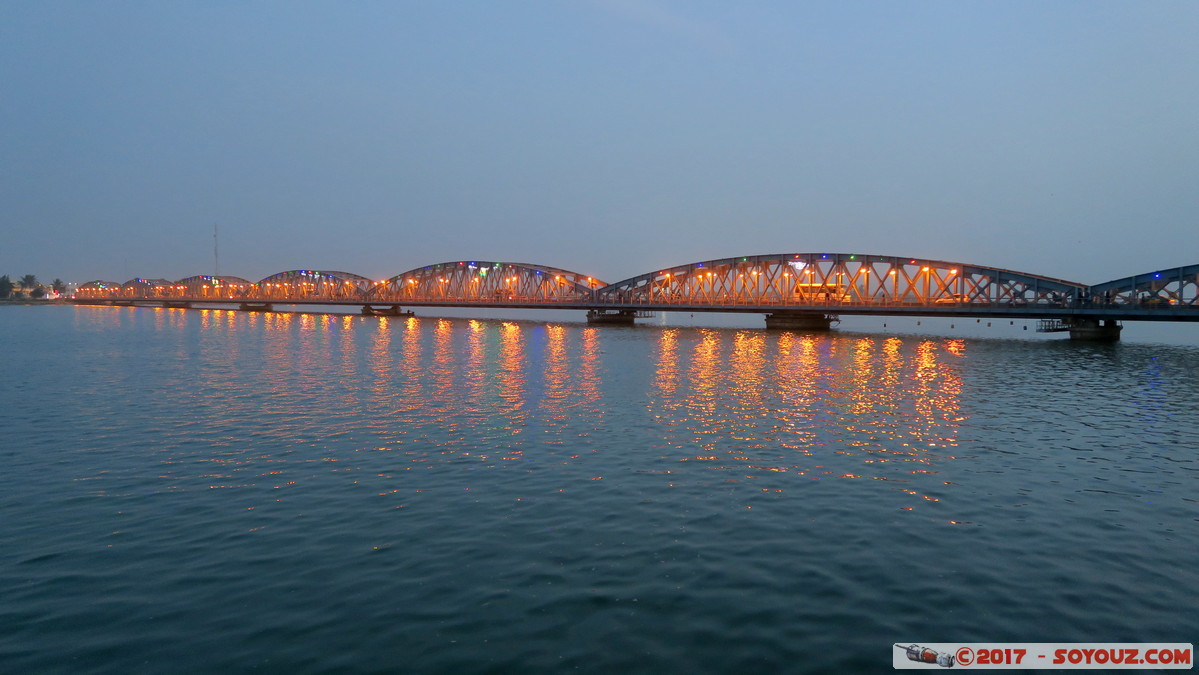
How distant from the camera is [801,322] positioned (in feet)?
456

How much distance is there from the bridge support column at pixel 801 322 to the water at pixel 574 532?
102 m

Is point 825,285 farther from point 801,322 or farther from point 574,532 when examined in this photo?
point 574,532

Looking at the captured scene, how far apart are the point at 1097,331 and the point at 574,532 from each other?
118269 mm

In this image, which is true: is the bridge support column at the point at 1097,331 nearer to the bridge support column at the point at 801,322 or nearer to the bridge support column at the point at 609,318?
the bridge support column at the point at 801,322

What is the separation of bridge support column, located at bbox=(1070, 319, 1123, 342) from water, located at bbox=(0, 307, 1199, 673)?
8285cm

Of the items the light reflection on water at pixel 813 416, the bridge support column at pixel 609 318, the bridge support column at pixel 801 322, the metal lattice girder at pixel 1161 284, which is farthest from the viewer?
the bridge support column at pixel 609 318

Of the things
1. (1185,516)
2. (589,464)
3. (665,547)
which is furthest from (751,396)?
(665,547)

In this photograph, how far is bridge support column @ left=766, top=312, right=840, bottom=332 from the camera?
137 m

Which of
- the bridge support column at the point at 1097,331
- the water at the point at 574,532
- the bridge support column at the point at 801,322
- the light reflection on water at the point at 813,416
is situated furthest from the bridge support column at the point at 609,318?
the water at the point at 574,532

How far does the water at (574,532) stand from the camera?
1062 centimetres

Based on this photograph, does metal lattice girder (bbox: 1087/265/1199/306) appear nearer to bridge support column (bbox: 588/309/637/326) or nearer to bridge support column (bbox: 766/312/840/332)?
bridge support column (bbox: 766/312/840/332)

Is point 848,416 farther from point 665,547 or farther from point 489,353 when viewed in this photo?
point 489,353

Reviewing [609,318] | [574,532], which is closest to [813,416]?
[574,532]

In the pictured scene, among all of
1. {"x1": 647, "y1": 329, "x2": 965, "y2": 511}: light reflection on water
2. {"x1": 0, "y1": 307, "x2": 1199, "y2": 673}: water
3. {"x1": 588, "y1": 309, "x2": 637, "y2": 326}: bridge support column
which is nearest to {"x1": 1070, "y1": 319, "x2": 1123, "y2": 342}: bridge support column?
{"x1": 647, "y1": 329, "x2": 965, "y2": 511}: light reflection on water
